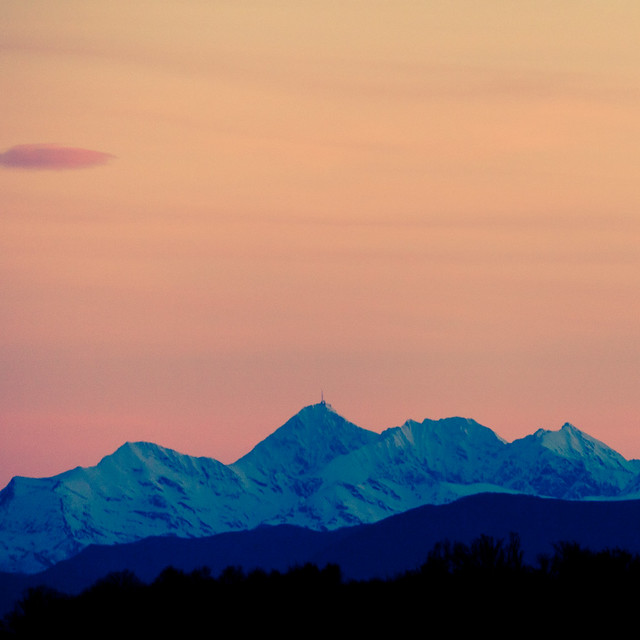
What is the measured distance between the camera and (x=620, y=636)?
9625 cm

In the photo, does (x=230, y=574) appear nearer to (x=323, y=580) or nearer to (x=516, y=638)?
(x=323, y=580)

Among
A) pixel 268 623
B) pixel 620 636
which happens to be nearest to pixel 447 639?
pixel 620 636

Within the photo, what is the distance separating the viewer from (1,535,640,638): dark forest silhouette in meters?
103

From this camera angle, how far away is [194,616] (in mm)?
124000

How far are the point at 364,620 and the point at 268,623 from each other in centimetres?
898

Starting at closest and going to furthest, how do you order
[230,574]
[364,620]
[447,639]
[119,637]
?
[447,639] → [364,620] → [119,637] → [230,574]

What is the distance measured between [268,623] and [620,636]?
3128 cm

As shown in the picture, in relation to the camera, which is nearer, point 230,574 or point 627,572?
point 627,572

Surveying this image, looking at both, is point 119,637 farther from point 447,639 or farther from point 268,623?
point 447,639

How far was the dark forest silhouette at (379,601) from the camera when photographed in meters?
103

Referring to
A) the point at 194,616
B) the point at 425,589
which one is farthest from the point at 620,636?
the point at 194,616

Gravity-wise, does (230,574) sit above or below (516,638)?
above

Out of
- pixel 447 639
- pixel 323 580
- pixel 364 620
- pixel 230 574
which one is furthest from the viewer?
pixel 230 574

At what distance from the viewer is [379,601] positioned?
4611 inches
